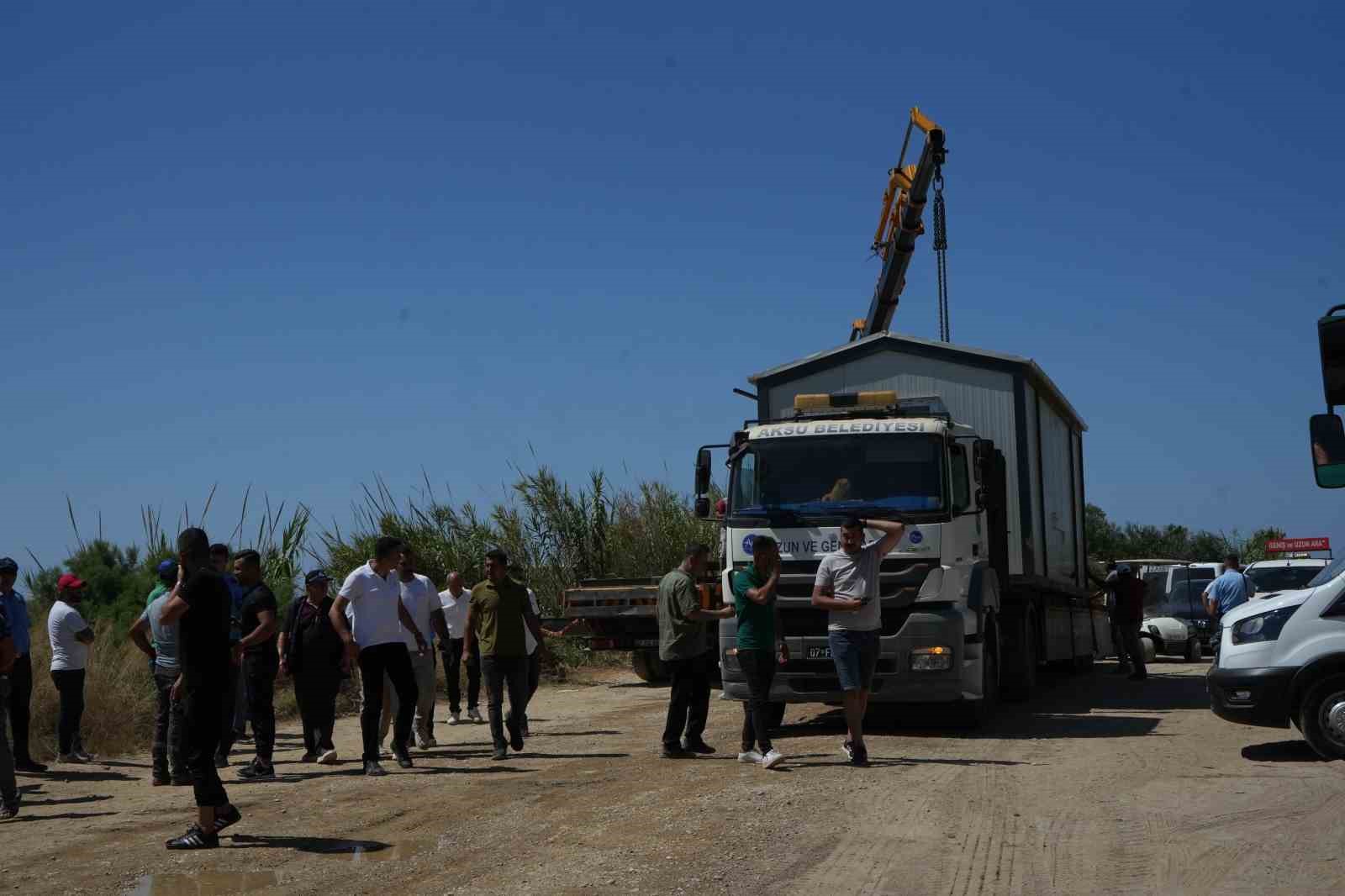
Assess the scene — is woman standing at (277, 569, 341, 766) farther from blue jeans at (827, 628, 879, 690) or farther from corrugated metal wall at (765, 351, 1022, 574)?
corrugated metal wall at (765, 351, 1022, 574)

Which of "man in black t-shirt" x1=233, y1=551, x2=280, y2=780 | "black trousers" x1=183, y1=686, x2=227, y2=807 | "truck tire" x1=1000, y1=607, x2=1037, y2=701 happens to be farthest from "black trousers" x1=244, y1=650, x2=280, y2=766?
"truck tire" x1=1000, y1=607, x2=1037, y2=701

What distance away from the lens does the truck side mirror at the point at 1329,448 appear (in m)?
8.88

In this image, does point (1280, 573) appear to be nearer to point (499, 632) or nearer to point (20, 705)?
point (499, 632)

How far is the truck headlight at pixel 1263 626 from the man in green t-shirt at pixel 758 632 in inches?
139

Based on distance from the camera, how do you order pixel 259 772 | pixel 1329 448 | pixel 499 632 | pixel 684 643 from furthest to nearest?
1. pixel 499 632
2. pixel 684 643
3. pixel 259 772
4. pixel 1329 448

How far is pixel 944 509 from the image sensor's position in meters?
13.0

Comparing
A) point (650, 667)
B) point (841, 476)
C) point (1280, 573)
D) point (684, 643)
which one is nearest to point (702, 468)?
point (841, 476)

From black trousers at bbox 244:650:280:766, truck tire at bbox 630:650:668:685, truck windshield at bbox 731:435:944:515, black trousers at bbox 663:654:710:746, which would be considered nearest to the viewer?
black trousers at bbox 244:650:280:766

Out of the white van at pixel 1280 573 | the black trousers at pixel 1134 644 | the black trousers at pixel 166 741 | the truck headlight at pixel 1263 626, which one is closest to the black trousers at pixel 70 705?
the black trousers at pixel 166 741

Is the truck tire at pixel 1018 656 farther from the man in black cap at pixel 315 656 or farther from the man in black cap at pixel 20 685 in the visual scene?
the man in black cap at pixel 20 685

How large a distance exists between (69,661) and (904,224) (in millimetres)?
21392

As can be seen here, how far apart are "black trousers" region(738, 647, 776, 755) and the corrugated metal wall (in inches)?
194

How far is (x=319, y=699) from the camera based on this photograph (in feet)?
41.1

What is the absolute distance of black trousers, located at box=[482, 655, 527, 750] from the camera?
40.1 ft
